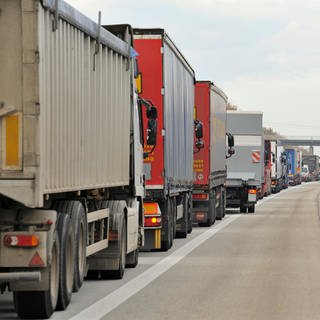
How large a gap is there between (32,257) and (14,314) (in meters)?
1.39

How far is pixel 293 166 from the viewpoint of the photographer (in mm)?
117438

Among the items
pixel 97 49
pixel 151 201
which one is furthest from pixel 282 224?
pixel 97 49

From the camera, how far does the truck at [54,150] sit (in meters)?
11.9

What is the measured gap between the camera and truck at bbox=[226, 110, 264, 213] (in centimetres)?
4562

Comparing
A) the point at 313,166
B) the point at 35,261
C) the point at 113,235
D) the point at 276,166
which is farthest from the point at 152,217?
the point at 313,166

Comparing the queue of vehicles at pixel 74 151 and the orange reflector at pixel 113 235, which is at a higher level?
the queue of vehicles at pixel 74 151

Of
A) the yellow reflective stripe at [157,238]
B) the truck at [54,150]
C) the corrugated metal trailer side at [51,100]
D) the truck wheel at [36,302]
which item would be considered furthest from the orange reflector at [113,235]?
the yellow reflective stripe at [157,238]

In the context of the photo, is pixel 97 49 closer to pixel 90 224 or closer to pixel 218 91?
pixel 90 224

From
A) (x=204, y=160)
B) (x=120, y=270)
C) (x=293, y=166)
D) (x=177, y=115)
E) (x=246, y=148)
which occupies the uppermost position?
(x=177, y=115)

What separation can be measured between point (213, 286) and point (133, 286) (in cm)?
109

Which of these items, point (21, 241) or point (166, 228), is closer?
point (21, 241)

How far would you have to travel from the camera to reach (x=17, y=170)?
467 inches

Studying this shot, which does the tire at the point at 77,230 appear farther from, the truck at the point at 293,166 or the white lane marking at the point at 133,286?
the truck at the point at 293,166

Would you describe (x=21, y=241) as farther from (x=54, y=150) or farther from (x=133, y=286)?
(x=133, y=286)
